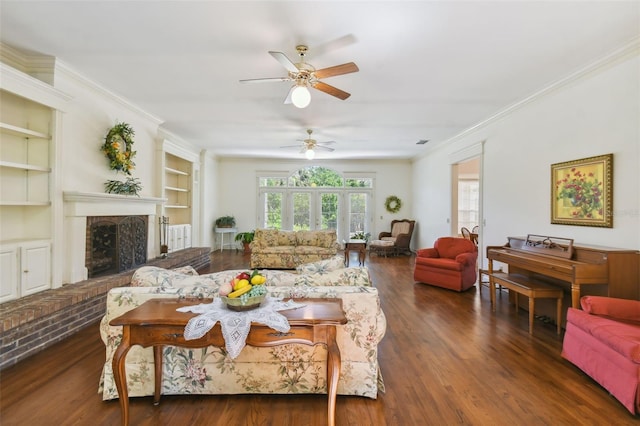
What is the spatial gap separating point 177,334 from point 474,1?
3.00 meters

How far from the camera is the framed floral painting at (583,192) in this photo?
2984 millimetres

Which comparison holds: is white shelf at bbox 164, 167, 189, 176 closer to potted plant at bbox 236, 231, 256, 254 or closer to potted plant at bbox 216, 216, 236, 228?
potted plant at bbox 216, 216, 236, 228

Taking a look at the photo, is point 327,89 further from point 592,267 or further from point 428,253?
point 428,253

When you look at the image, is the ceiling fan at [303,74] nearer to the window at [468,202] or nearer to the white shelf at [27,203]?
the white shelf at [27,203]

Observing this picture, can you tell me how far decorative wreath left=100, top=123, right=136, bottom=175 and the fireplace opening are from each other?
0.75 metres

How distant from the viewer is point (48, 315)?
274cm

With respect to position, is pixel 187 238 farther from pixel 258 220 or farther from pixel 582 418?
pixel 582 418

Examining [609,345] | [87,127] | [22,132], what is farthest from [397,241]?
[22,132]

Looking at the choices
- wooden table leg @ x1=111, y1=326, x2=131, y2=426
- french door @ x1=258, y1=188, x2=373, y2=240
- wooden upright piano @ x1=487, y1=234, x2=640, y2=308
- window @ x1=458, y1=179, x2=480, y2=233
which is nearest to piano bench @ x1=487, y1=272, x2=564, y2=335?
wooden upright piano @ x1=487, y1=234, x2=640, y2=308

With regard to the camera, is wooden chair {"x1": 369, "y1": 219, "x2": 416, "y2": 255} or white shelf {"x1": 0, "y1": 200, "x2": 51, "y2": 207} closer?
white shelf {"x1": 0, "y1": 200, "x2": 51, "y2": 207}

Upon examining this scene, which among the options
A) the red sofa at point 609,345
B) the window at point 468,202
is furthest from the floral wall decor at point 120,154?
the window at point 468,202

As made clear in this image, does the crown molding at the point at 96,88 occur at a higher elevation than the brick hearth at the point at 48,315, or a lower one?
higher

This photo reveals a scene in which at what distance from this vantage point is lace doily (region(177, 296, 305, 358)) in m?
1.52

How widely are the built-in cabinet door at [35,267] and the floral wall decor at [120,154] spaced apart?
1.25m
